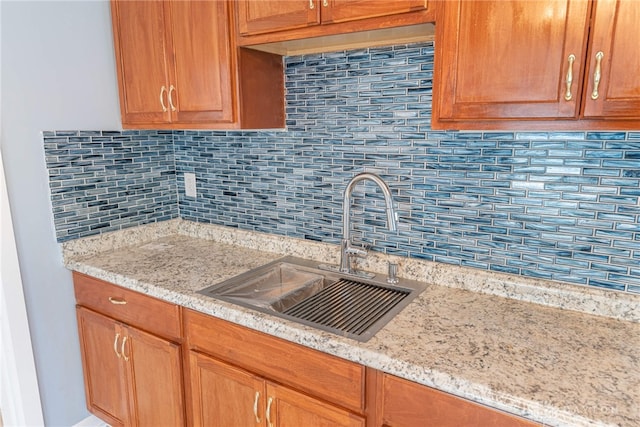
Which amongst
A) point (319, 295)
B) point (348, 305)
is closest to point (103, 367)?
point (319, 295)

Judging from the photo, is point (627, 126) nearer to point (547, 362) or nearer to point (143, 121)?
point (547, 362)

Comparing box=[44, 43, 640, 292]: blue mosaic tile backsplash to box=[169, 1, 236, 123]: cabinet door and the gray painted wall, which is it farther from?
box=[169, 1, 236, 123]: cabinet door

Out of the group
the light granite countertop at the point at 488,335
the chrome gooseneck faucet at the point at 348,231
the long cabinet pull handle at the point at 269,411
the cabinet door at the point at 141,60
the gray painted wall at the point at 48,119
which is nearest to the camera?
the light granite countertop at the point at 488,335

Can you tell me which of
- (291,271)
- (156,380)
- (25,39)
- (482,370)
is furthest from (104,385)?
(482,370)

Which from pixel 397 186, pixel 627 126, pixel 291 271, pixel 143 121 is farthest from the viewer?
pixel 143 121

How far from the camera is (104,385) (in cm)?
188

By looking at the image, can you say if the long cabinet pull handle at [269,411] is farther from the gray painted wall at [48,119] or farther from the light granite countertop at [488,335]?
the gray painted wall at [48,119]

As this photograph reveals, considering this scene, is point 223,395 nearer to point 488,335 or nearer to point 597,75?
point 488,335

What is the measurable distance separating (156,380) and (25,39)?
1430 mm

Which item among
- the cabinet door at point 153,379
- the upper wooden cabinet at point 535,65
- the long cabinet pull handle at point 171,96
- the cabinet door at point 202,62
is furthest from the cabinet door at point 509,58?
the cabinet door at point 153,379

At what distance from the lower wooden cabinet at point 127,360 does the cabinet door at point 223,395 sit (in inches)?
3.6

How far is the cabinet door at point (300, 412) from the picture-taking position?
3.87ft

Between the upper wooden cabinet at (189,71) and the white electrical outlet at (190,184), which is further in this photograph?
the white electrical outlet at (190,184)

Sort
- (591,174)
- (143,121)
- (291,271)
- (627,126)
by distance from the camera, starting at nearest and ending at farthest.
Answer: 1. (627,126)
2. (591,174)
3. (291,271)
4. (143,121)
